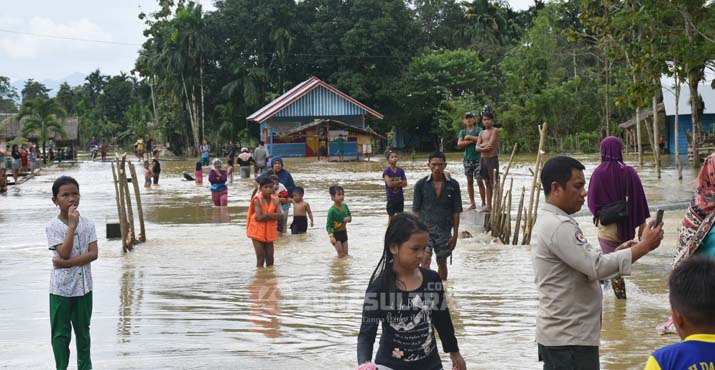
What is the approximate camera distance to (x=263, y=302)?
10148mm

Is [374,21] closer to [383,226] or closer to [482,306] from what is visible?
[383,226]

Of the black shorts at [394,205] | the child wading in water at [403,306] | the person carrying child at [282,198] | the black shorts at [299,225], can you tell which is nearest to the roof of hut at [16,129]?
the person carrying child at [282,198]

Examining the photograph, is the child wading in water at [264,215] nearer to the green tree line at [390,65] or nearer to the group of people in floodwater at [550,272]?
the group of people in floodwater at [550,272]

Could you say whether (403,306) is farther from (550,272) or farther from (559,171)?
(559,171)

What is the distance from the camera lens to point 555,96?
49.5 metres

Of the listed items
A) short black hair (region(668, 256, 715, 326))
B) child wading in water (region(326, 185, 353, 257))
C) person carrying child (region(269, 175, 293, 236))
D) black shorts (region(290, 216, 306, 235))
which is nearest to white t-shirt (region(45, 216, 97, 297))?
short black hair (region(668, 256, 715, 326))

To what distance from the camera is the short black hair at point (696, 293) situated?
9.17 ft

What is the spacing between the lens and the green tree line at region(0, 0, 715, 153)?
170 feet

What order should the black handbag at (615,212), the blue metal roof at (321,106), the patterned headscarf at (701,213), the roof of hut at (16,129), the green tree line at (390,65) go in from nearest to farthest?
the patterned headscarf at (701,213) < the black handbag at (615,212) < the green tree line at (390,65) < the blue metal roof at (321,106) < the roof of hut at (16,129)

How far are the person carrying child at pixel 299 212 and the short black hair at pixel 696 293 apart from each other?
45.0 feet

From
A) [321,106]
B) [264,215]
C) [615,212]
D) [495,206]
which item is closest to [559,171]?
[615,212]

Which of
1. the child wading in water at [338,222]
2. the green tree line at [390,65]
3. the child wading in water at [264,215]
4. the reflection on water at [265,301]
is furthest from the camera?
the green tree line at [390,65]

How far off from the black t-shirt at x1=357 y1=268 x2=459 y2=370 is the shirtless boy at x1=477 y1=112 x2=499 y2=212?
378 inches

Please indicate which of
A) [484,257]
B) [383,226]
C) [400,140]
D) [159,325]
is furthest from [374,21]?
[159,325]
